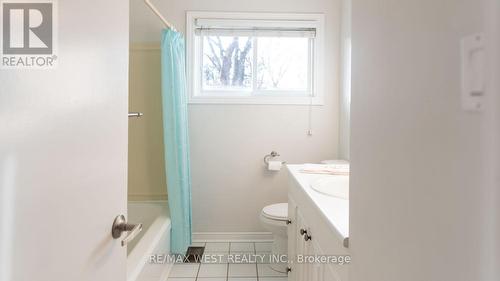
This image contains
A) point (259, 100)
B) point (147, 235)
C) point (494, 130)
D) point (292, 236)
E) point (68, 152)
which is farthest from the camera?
point (259, 100)

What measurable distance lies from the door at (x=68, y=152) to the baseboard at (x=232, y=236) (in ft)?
6.84

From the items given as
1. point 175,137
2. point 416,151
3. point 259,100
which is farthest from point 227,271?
point 416,151

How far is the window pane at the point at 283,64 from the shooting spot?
10.1 ft

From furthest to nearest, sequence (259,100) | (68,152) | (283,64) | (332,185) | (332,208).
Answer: (283,64)
(259,100)
(332,185)
(332,208)
(68,152)

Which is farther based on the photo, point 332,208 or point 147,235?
point 147,235

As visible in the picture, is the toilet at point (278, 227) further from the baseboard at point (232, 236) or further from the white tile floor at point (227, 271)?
the baseboard at point (232, 236)

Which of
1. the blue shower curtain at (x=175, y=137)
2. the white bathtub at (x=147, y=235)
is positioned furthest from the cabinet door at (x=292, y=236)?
the blue shower curtain at (x=175, y=137)

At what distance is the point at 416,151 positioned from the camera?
1.86 feet

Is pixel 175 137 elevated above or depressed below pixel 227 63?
below

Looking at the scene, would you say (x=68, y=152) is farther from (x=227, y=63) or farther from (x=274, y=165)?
(x=227, y=63)

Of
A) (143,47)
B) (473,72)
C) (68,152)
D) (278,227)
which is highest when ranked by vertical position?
(143,47)

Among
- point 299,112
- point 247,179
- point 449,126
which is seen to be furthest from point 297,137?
point 449,126

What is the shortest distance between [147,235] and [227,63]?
1.73 meters

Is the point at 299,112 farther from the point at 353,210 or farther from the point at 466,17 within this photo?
the point at 466,17
